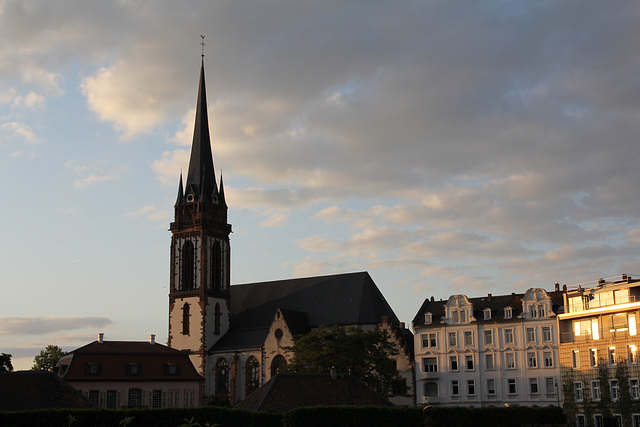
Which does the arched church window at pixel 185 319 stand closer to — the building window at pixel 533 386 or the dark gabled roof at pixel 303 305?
the dark gabled roof at pixel 303 305

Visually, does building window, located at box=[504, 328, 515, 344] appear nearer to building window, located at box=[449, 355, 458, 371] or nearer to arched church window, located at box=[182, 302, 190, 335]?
building window, located at box=[449, 355, 458, 371]

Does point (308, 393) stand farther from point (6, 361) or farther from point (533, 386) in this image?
point (6, 361)

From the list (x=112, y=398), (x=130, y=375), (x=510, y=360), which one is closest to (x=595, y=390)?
(x=510, y=360)

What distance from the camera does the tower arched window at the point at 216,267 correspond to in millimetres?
124438

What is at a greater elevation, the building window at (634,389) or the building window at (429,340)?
the building window at (429,340)

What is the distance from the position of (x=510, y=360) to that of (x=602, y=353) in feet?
38.6

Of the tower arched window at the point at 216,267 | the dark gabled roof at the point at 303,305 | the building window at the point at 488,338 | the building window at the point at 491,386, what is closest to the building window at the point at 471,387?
the building window at the point at 491,386

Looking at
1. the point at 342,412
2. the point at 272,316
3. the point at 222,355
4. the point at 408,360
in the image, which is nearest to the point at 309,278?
the point at 272,316

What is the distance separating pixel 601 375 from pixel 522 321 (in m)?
11.7

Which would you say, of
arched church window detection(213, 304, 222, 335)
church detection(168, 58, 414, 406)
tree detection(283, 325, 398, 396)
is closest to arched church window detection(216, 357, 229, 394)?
church detection(168, 58, 414, 406)

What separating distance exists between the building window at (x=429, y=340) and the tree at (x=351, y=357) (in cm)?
787

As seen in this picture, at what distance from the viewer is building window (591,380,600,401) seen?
8106 cm

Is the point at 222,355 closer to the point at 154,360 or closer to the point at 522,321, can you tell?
the point at 154,360

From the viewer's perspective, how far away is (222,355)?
120 m
